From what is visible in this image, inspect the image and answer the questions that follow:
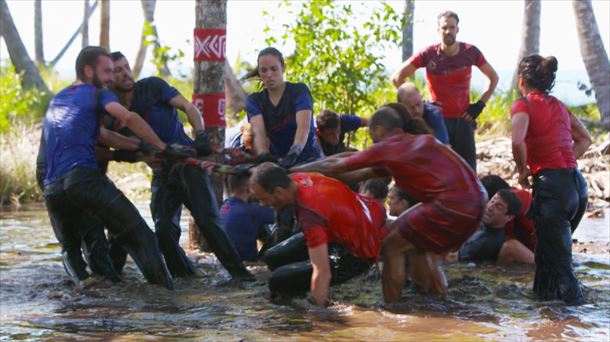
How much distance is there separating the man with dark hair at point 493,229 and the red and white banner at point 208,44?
2876 millimetres

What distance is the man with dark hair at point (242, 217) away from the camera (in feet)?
31.8

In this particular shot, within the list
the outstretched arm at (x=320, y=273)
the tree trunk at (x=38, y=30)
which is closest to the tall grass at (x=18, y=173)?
the outstretched arm at (x=320, y=273)

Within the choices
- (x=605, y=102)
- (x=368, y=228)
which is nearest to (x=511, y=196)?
(x=368, y=228)

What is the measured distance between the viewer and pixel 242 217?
9.73 meters

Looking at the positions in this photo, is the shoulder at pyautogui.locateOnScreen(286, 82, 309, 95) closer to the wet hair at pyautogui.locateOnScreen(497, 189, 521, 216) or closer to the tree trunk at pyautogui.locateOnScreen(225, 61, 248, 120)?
the wet hair at pyautogui.locateOnScreen(497, 189, 521, 216)

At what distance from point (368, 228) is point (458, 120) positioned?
3618 millimetres

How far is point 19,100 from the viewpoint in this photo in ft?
62.4

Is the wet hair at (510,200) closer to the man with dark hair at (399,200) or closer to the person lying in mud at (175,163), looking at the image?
the man with dark hair at (399,200)

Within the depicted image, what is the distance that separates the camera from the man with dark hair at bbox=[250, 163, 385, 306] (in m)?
7.33

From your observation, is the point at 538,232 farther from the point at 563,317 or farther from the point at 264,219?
the point at 264,219

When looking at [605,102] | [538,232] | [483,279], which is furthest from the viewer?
[605,102]

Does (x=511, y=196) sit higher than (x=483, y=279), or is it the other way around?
(x=511, y=196)

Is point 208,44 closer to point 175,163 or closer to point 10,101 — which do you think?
point 175,163

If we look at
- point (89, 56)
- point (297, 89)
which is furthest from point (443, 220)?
point (89, 56)
